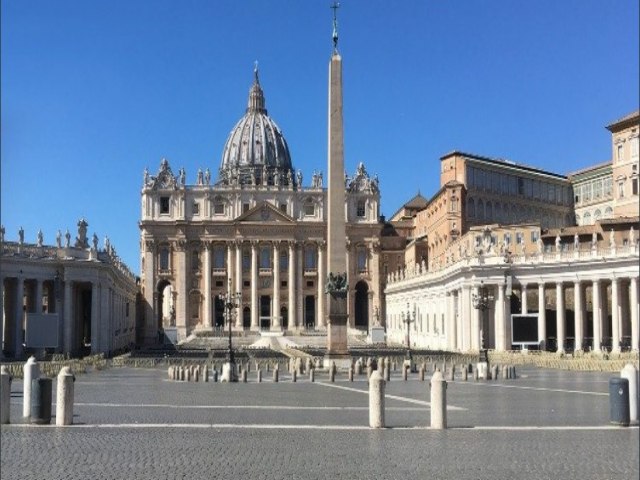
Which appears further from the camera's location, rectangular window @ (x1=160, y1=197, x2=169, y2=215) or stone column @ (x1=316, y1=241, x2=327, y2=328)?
rectangular window @ (x1=160, y1=197, x2=169, y2=215)

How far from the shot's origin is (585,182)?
10006cm

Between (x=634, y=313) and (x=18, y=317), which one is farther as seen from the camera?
(x=18, y=317)

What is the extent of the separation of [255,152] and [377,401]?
5103 inches

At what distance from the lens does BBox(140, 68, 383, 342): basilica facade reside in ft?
371

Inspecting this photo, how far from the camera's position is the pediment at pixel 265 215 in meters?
114

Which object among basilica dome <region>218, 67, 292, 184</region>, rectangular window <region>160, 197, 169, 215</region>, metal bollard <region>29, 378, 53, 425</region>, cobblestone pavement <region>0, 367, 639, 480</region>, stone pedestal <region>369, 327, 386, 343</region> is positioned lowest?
cobblestone pavement <region>0, 367, 639, 480</region>

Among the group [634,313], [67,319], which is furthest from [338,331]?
[67,319]

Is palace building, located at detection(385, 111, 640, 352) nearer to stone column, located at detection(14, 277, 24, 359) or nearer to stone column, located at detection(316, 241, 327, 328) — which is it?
stone column, located at detection(316, 241, 327, 328)

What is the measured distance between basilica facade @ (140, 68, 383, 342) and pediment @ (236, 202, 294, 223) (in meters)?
0.12

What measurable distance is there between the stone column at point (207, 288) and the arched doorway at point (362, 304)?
59.6 ft

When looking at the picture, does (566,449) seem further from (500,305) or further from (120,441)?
(500,305)

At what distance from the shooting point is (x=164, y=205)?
115312 mm

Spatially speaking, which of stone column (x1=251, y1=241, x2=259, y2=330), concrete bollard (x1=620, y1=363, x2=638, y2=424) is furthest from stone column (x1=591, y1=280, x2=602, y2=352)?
stone column (x1=251, y1=241, x2=259, y2=330)

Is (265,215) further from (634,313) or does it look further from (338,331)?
(338,331)
